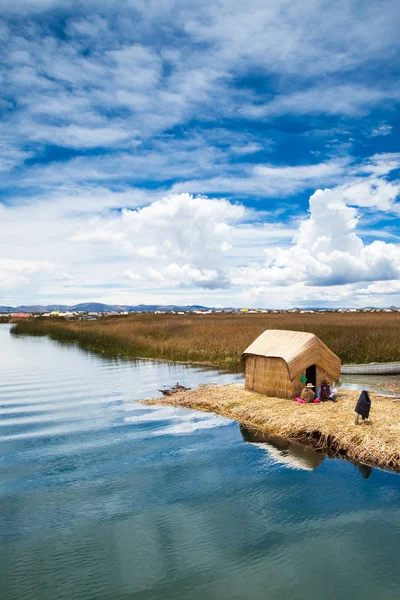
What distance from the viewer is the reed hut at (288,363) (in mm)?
15714

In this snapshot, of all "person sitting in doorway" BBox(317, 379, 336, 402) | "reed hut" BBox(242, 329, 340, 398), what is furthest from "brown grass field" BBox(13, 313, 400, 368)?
"person sitting in doorway" BBox(317, 379, 336, 402)

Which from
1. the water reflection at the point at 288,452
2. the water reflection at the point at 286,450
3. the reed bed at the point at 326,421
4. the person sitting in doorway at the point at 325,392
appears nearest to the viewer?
the reed bed at the point at 326,421

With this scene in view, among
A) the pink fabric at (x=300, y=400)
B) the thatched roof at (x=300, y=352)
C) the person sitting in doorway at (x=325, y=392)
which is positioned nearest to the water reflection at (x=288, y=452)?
the pink fabric at (x=300, y=400)

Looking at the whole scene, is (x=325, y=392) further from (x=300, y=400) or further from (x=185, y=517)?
(x=185, y=517)

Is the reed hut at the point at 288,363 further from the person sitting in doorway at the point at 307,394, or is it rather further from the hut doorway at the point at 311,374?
the person sitting in doorway at the point at 307,394

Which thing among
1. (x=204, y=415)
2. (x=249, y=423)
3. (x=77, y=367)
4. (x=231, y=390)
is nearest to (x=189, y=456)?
(x=249, y=423)

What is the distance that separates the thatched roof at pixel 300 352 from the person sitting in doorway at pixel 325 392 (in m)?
0.67

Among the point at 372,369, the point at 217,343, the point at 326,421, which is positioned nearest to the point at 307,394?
the point at 326,421

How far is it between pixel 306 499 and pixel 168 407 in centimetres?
927

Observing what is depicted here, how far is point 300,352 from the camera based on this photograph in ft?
51.7

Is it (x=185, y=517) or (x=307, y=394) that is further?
(x=307, y=394)

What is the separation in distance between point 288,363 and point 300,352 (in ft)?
1.99

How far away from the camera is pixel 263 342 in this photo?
17.9m

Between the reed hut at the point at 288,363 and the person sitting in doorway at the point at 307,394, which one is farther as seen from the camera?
the reed hut at the point at 288,363
